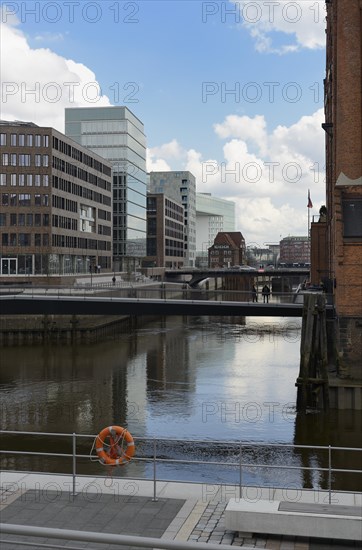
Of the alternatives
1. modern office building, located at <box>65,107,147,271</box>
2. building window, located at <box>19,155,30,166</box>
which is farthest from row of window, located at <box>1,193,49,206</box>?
modern office building, located at <box>65,107,147,271</box>

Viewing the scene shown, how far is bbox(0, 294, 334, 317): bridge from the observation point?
35969mm

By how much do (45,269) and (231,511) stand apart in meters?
70.0

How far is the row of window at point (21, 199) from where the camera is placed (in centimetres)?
7500

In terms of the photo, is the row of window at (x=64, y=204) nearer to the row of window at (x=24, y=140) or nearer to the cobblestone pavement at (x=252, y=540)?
the row of window at (x=24, y=140)

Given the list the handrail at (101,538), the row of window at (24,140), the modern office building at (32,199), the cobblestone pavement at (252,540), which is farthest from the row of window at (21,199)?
the handrail at (101,538)

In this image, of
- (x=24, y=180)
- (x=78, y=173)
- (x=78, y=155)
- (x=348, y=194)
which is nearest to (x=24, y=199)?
(x=24, y=180)

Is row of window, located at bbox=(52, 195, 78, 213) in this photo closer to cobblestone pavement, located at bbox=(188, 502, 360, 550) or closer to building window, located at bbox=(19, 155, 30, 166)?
building window, located at bbox=(19, 155, 30, 166)

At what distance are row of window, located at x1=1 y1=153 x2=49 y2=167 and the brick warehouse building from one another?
159ft

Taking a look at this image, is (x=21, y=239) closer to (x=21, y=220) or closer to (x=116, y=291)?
(x=21, y=220)

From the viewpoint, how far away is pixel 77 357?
49656 millimetres

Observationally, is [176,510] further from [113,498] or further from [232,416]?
[232,416]

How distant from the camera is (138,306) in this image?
37.0 m

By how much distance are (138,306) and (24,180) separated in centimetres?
4353

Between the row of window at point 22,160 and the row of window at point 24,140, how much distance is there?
1309 mm
